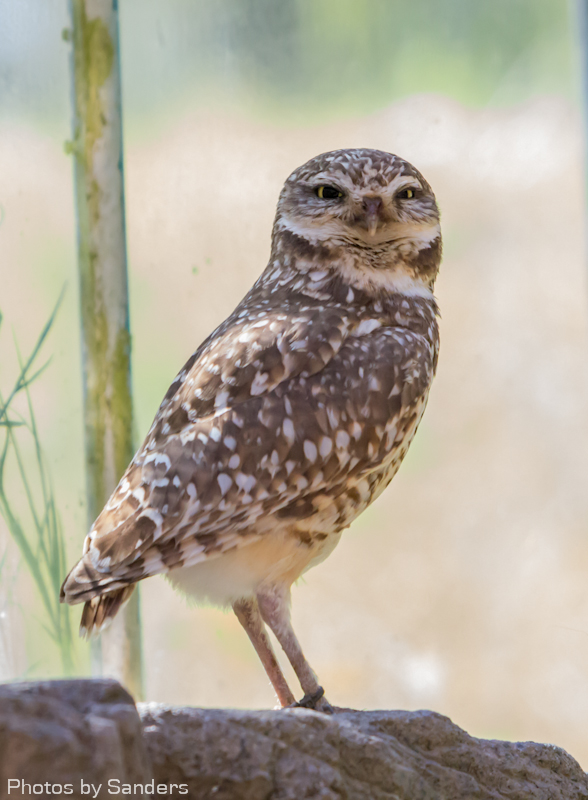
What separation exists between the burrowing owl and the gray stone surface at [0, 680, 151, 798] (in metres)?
0.54

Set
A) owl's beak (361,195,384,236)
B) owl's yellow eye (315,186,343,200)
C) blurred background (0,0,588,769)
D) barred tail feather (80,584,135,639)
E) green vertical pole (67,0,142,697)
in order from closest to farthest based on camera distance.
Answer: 1. barred tail feather (80,584,135,639)
2. owl's beak (361,195,384,236)
3. owl's yellow eye (315,186,343,200)
4. green vertical pole (67,0,142,697)
5. blurred background (0,0,588,769)

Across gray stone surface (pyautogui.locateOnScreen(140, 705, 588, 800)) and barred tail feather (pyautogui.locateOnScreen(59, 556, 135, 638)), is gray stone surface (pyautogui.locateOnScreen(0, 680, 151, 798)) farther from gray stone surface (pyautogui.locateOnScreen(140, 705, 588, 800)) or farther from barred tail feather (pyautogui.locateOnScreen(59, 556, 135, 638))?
barred tail feather (pyautogui.locateOnScreen(59, 556, 135, 638))

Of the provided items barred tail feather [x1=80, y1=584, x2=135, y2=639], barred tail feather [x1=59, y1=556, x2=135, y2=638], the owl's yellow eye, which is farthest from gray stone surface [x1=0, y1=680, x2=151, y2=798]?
the owl's yellow eye

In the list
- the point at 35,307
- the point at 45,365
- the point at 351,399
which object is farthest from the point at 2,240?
the point at 351,399

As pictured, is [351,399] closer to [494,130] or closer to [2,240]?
[2,240]

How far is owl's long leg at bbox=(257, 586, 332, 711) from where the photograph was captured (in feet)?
6.57

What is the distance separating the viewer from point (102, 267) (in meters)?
3.17

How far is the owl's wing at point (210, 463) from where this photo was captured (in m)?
1.85

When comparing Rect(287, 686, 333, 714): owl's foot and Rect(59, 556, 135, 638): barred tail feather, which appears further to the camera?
Rect(287, 686, 333, 714): owl's foot

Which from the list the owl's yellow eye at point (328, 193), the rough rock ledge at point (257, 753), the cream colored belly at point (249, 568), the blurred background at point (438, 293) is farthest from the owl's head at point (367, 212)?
the blurred background at point (438, 293)

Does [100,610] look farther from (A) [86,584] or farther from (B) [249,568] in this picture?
(B) [249,568]

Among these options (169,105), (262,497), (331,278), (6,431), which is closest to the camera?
(262,497)

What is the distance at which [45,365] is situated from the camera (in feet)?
9.81

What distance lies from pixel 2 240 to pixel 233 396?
4.34ft
